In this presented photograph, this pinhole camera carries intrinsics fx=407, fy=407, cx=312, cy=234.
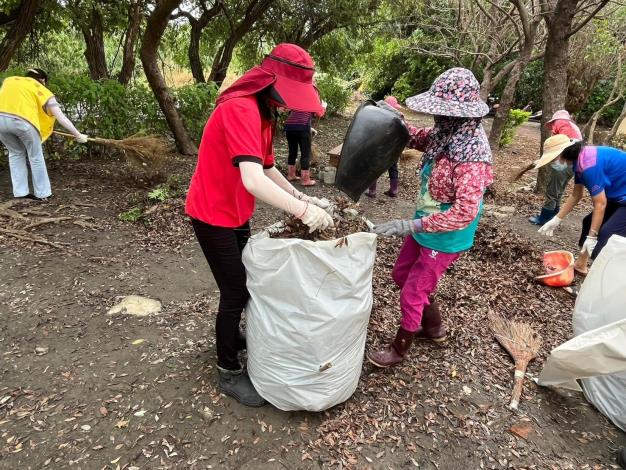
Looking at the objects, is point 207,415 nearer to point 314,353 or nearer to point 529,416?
point 314,353

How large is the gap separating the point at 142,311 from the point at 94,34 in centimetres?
664

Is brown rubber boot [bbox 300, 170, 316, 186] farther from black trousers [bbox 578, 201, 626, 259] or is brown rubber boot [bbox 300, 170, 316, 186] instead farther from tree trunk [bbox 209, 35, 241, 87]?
tree trunk [bbox 209, 35, 241, 87]

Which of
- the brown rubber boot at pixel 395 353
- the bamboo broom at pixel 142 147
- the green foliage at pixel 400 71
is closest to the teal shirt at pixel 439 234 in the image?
the brown rubber boot at pixel 395 353

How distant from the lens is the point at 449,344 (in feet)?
8.38

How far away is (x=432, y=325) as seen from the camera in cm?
248

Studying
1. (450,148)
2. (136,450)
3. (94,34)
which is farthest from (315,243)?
(94,34)

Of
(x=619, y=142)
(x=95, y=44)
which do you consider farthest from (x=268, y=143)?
(x=619, y=142)

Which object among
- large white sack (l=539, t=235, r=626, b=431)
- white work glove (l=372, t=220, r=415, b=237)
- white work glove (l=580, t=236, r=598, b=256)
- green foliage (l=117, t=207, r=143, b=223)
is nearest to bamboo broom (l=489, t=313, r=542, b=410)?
large white sack (l=539, t=235, r=626, b=431)

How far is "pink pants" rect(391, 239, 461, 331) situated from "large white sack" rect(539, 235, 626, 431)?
2.19 ft

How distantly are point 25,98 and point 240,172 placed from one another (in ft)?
12.1

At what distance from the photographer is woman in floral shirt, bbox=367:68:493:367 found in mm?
1766

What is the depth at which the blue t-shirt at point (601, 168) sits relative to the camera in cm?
289

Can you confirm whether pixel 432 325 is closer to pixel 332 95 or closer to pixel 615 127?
pixel 615 127

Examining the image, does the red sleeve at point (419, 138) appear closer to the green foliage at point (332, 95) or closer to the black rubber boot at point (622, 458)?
the black rubber boot at point (622, 458)
